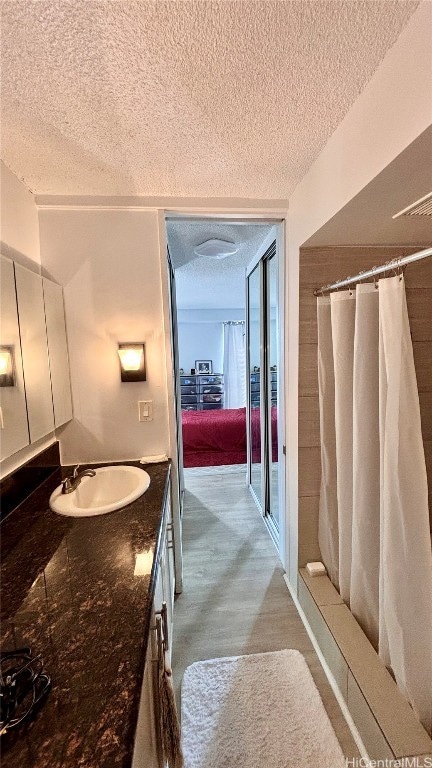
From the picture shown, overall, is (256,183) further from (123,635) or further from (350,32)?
(123,635)

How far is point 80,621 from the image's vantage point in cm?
82

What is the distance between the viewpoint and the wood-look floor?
161 cm

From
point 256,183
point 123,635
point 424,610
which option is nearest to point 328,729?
point 424,610

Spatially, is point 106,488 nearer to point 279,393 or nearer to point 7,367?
point 7,367

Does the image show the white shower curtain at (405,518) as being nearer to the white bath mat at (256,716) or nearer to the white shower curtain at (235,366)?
the white bath mat at (256,716)

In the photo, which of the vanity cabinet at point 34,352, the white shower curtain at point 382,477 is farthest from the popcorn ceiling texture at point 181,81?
the white shower curtain at point 382,477

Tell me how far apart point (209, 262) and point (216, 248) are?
25.1 inches

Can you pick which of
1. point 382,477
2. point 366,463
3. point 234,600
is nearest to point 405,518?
point 382,477

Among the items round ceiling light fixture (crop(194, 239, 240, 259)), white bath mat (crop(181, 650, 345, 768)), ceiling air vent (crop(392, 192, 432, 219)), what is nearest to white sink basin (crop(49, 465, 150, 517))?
white bath mat (crop(181, 650, 345, 768))

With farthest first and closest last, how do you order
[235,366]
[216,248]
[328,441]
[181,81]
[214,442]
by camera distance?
[235,366] < [214,442] < [216,248] < [328,441] < [181,81]

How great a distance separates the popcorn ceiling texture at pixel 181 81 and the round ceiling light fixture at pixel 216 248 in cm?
94

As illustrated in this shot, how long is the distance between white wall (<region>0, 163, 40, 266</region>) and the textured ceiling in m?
0.78

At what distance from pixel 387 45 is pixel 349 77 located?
0.12 meters

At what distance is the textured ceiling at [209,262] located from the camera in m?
2.27
